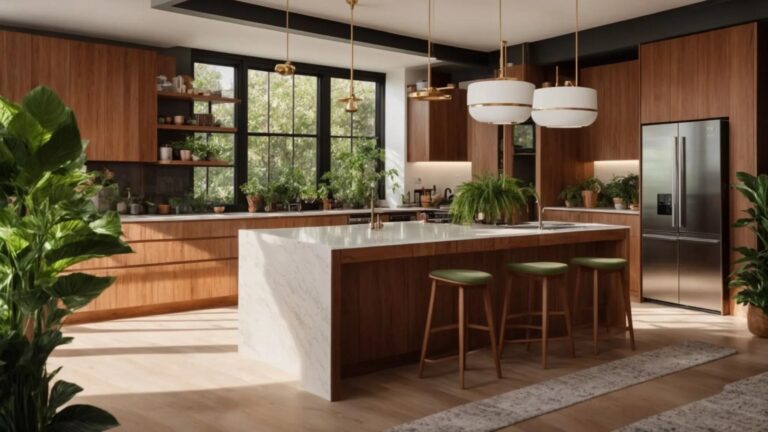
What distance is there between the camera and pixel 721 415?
12.9 ft

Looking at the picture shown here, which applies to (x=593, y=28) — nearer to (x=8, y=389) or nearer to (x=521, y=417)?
(x=521, y=417)

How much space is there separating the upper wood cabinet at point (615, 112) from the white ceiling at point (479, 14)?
883 mm

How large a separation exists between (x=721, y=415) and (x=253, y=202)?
5.66 m

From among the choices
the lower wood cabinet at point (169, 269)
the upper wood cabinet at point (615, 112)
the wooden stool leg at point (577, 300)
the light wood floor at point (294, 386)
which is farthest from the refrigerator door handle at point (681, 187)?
the lower wood cabinet at point (169, 269)

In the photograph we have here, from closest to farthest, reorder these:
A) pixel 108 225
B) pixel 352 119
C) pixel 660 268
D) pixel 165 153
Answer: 1. pixel 108 225
2. pixel 660 268
3. pixel 165 153
4. pixel 352 119

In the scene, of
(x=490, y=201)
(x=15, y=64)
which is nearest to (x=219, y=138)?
(x=15, y=64)

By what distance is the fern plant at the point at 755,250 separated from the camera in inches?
236

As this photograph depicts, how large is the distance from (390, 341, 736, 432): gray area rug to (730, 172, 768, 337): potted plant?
2.17ft

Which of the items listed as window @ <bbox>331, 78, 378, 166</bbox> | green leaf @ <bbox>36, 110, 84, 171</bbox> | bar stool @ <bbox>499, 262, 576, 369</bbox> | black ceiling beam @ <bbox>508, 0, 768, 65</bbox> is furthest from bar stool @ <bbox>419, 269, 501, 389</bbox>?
window @ <bbox>331, 78, 378, 166</bbox>

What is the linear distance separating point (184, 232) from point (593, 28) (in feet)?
15.6

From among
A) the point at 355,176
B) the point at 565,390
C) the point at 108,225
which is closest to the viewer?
the point at 108,225

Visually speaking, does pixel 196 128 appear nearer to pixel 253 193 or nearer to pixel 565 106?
pixel 253 193

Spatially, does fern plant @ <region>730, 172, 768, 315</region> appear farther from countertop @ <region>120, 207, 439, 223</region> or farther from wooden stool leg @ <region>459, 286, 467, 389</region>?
countertop @ <region>120, 207, 439, 223</region>

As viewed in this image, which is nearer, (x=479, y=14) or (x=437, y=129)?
(x=479, y=14)
